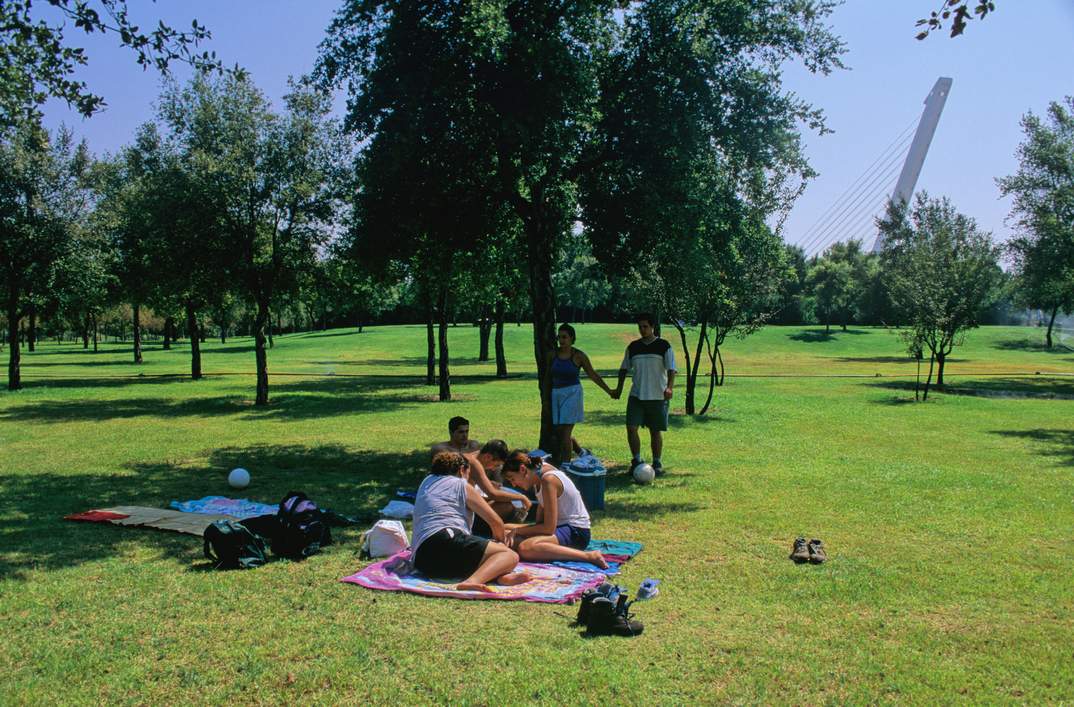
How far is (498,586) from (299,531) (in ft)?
6.97

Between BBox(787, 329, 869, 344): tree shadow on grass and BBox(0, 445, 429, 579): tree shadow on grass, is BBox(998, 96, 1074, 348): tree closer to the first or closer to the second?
BBox(0, 445, 429, 579): tree shadow on grass

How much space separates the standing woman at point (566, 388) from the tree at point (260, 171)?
41.9 feet

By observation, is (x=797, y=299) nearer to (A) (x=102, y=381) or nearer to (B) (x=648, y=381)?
(A) (x=102, y=381)

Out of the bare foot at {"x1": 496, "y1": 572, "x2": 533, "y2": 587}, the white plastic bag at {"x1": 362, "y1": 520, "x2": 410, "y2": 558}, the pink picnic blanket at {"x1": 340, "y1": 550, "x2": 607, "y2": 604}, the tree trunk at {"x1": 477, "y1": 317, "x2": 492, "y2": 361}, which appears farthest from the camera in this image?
the tree trunk at {"x1": 477, "y1": 317, "x2": 492, "y2": 361}

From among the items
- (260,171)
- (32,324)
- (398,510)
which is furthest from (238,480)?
(32,324)

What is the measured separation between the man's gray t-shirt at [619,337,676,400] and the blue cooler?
2467 mm

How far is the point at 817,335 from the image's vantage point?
73.8 metres

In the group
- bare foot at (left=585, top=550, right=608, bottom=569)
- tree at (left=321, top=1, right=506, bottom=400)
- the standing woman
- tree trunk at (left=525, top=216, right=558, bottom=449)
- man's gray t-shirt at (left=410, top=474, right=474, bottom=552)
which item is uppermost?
tree at (left=321, top=1, right=506, bottom=400)

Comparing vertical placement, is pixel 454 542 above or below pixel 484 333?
below

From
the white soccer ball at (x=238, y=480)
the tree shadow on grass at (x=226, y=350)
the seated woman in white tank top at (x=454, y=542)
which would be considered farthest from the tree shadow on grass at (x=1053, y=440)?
the tree shadow on grass at (x=226, y=350)

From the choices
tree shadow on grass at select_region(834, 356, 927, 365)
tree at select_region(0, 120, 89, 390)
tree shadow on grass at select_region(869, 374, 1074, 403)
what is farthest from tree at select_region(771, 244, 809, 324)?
tree at select_region(0, 120, 89, 390)

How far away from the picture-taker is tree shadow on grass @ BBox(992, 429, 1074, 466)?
1440cm

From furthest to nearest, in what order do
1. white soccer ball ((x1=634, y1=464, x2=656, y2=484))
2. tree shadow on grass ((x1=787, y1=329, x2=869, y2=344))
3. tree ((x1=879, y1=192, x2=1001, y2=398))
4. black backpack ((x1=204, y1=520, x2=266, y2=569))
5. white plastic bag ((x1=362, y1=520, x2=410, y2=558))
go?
tree shadow on grass ((x1=787, y1=329, x2=869, y2=344)) → tree ((x1=879, y1=192, x2=1001, y2=398)) → white soccer ball ((x1=634, y1=464, x2=656, y2=484)) → white plastic bag ((x1=362, y1=520, x2=410, y2=558)) → black backpack ((x1=204, y1=520, x2=266, y2=569))

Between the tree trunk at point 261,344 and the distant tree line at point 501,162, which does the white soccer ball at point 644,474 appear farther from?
the tree trunk at point 261,344
